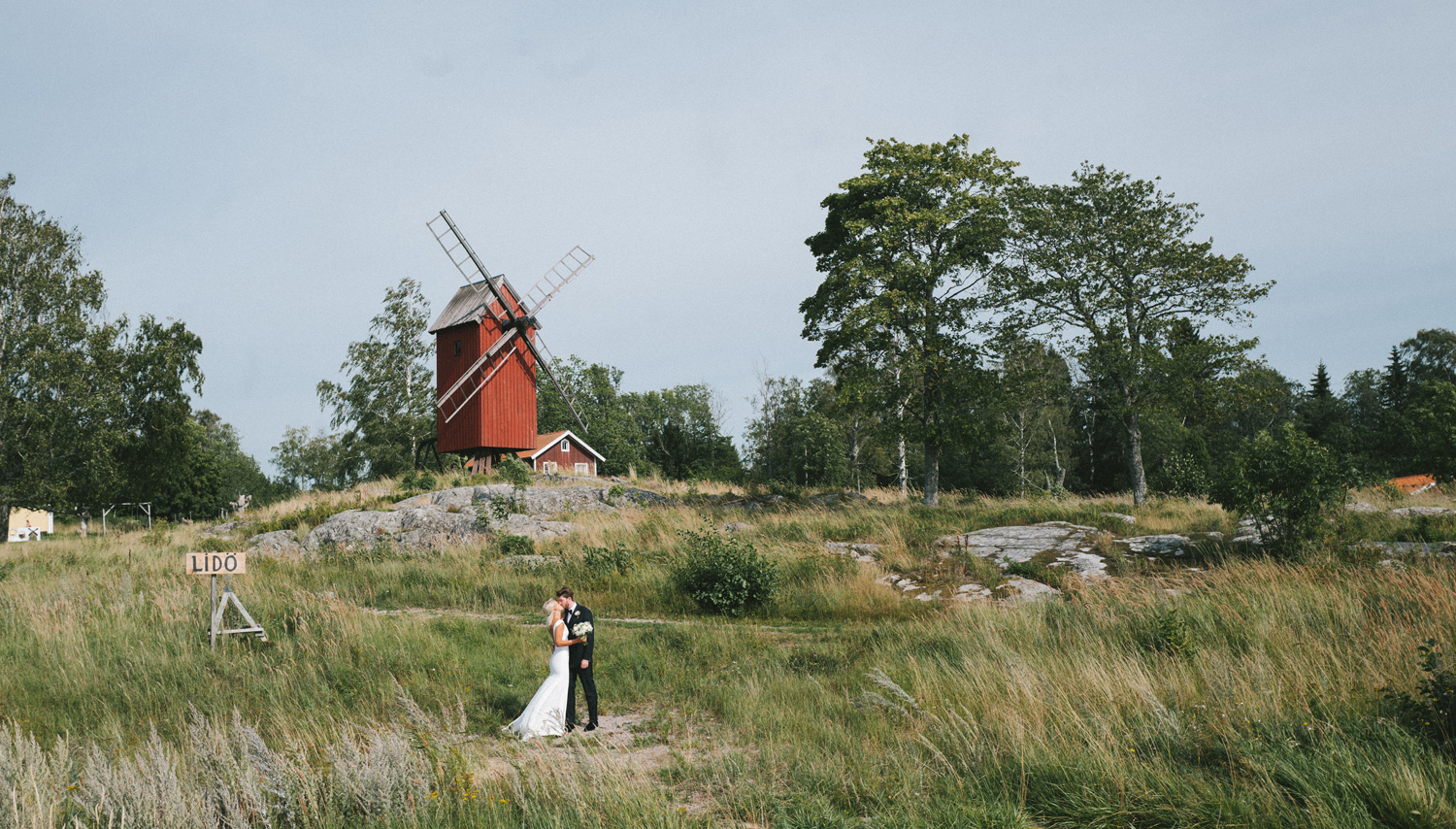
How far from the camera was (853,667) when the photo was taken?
9.88 m

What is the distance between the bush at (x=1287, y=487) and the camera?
14656 millimetres

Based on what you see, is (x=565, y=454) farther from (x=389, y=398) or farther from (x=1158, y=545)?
(x=1158, y=545)

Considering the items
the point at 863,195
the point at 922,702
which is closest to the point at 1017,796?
the point at 922,702

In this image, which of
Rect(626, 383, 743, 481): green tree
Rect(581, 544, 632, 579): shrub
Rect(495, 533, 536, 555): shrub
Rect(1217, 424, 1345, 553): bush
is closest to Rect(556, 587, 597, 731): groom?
Rect(581, 544, 632, 579): shrub

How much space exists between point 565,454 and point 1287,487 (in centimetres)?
4087

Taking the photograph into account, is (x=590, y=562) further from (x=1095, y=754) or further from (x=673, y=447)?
(x=673, y=447)

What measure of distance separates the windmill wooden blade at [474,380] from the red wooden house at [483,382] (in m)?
0.05

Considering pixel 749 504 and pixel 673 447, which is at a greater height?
pixel 673 447

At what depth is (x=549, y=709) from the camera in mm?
8430

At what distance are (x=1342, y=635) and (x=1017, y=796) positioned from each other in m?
5.29

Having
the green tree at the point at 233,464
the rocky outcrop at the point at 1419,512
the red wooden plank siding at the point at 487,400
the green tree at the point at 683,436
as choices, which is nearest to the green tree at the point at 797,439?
the green tree at the point at 683,436

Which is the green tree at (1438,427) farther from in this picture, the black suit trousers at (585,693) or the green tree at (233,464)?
the green tree at (233,464)

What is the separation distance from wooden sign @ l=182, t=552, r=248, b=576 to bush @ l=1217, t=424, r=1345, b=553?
1708 centimetres

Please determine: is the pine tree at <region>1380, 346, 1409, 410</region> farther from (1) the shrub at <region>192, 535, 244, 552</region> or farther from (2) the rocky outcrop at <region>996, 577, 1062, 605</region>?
(1) the shrub at <region>192, 535, 244, 552</region>
